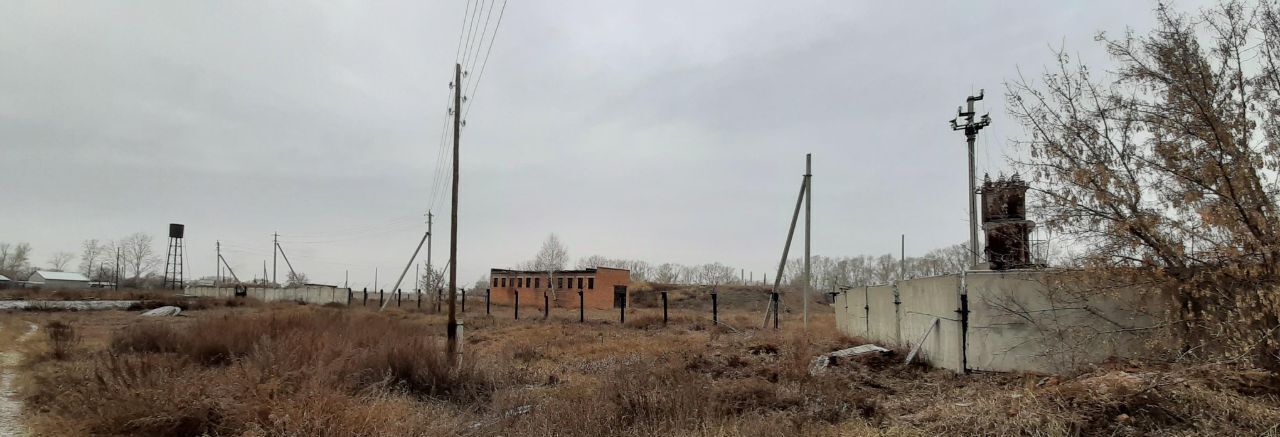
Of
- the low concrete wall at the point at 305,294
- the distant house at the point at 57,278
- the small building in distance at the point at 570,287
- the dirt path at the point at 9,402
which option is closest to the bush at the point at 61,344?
the dirt path at the point at 9,402

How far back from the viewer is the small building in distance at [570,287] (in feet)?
170

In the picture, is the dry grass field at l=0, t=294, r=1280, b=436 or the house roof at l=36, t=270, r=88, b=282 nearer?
the dry grass field at l=0, t=294, r=1280, b=436

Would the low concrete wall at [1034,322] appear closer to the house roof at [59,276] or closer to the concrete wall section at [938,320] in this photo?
the concrete wall section at [938,320]

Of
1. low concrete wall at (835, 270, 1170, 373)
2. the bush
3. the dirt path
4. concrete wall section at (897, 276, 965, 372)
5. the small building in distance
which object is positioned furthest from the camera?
the small building in distance

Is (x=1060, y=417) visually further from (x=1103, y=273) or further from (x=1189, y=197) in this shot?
(x=1189, y=197)

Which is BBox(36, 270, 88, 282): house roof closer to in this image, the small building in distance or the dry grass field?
the small building in distance

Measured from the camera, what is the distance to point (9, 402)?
9.23 meters

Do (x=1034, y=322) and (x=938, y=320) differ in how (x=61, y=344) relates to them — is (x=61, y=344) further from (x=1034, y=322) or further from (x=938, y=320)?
(x=1034, y=322)

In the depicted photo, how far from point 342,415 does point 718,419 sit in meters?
3.53

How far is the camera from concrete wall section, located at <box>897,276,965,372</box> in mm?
9844

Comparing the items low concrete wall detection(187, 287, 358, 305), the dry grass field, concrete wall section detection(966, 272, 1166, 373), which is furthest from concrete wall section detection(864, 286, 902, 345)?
low concrete wall detection(187, 287, 358, 305)

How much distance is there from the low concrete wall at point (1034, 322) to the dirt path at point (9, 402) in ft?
37.9

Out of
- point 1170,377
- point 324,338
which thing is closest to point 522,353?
point 324,338

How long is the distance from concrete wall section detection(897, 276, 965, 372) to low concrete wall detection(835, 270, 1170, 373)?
15 millimetres
